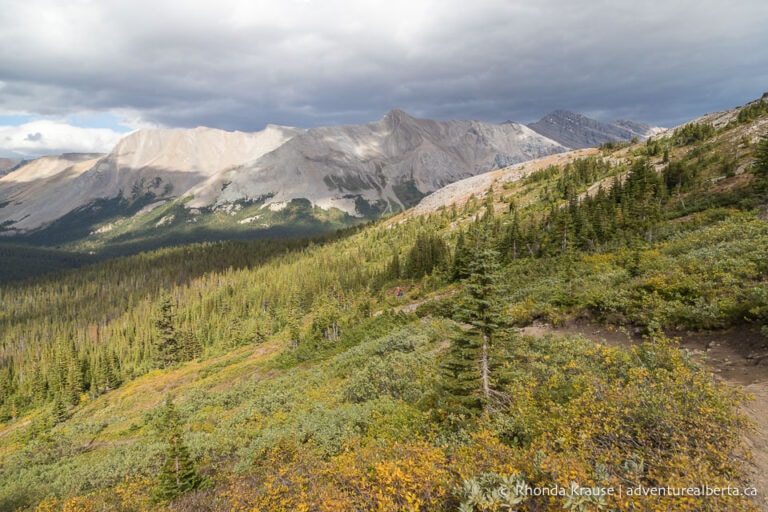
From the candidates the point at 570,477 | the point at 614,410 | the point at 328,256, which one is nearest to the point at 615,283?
the point at 614,410

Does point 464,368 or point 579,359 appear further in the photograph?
point 464,368

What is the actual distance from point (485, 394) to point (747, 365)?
10.5m

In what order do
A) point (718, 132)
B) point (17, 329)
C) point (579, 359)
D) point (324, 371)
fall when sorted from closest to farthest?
point (579, 359) → point (324, 371) → point (718, 132) → point (17, 329)

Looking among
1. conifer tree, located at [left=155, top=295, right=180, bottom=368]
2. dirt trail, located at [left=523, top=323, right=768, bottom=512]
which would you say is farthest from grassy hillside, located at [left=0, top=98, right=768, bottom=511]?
conifer tree, located at [left=155, top=295, right=180, bottom=368]

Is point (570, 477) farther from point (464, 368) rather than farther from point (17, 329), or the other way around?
point (17, 329)

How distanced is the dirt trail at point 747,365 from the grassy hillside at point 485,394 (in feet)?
2.16

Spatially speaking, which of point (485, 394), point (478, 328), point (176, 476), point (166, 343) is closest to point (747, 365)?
point (485, 394)

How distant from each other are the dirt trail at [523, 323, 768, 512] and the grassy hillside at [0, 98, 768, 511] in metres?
0.66

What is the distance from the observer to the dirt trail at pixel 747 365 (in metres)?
7.94

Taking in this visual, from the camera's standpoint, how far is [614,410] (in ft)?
28.7

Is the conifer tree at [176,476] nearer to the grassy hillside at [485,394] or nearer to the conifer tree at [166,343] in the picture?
the grassy hillside at [485,394]

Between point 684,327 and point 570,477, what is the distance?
55.5 feet

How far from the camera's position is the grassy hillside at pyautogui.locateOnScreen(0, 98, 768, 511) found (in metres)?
7.76

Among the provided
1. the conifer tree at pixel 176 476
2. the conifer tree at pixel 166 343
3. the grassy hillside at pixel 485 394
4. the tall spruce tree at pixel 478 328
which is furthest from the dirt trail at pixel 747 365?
the conifer tree at pixel 166 343
